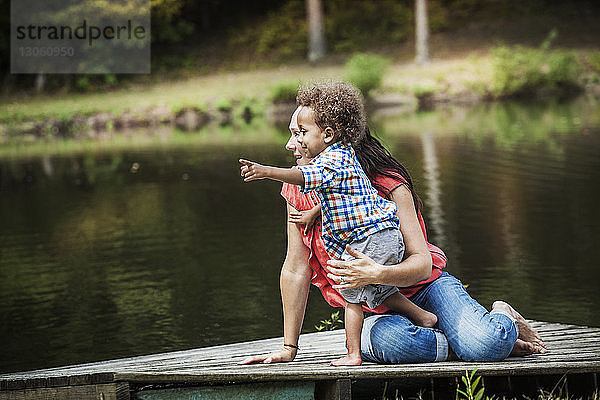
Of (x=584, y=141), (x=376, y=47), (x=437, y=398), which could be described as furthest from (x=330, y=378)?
(x=376, y=47)

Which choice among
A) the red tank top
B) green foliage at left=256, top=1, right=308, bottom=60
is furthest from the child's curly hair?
green foliage at left=256, top=1, right=308, bottom=60

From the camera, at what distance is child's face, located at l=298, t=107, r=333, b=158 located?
149 inches

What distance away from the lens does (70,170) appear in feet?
57.1

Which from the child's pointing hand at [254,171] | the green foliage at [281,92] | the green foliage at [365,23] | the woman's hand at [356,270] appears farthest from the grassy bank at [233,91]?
the child's pointing hand at [254,171]

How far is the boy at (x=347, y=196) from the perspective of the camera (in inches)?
146

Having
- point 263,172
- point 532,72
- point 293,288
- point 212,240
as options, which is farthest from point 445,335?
point 532,72

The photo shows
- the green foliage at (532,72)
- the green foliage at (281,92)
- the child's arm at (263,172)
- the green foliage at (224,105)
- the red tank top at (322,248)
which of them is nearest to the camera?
the child's arm at (263,172)

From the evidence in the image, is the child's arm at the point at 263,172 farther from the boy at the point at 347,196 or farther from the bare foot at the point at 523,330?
the bare foot at the point at 523,330

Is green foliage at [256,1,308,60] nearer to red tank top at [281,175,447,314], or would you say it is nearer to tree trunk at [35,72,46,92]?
tree trunk at [35,72,46,92]

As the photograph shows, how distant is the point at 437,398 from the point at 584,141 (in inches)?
540

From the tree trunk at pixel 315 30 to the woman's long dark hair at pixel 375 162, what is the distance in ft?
105

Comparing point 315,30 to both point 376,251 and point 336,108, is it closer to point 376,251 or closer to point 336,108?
point 336,108

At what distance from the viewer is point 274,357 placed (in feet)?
→ 13.2

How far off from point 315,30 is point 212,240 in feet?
86.0
